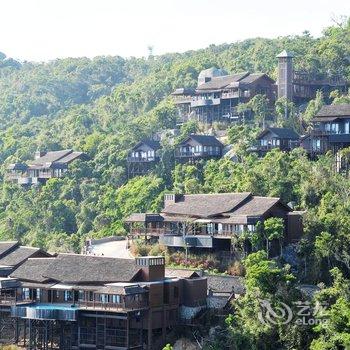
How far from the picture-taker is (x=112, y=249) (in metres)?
57.2

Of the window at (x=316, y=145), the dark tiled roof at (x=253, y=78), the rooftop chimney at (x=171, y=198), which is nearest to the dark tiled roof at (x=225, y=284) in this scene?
the rooftop chimney at (x=171, y=198)

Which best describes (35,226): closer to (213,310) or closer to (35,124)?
(213,310)

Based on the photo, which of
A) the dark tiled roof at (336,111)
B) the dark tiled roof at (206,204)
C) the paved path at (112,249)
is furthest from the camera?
the dark tiled roof at (336,111)

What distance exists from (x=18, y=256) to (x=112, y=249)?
20.7 feet

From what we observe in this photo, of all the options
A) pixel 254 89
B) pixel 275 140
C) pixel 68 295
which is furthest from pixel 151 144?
pixel 68 295

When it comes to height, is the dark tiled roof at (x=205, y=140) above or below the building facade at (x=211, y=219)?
above

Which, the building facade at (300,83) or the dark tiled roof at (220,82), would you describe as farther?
the dark tiled roof at (220,82)

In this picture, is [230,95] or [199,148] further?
[230,95]

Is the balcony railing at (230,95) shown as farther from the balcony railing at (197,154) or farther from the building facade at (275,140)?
the building facade at (275,140)

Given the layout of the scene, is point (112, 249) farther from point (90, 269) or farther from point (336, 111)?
point (336, 111)

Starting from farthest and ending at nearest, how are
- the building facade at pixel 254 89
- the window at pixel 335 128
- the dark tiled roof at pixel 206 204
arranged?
the building facade at pixel 254 89 → the window at pixel 335 128 → the dark tiled roof at pixel 206 204

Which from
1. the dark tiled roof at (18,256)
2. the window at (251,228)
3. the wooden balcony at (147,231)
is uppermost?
the window at (251,228)

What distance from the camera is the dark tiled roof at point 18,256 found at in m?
52.5

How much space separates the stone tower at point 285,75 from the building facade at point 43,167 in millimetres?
16194
